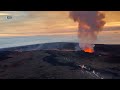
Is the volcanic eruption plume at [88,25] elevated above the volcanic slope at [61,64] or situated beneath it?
elevated above

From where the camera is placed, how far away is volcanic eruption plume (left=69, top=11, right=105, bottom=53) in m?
2.48

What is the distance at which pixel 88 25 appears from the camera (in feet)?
8.54

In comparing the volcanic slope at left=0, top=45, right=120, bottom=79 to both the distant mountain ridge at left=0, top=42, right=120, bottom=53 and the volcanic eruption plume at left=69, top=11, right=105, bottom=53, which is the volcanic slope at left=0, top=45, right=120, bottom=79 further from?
the volcanic eruption plume at left=69, top=11, right=105, bottom=53

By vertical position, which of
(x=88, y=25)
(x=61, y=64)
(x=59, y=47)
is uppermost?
(x=88, y=25)

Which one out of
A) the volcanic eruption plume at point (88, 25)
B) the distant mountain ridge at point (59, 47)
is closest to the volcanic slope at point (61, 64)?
the distant mountain ridge at point (59, 47)

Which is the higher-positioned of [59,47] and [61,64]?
[59,47]

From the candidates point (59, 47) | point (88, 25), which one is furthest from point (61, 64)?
point (88, 25)

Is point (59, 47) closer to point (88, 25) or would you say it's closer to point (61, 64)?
point (61, 64)

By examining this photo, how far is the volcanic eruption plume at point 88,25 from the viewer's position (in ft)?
8.13

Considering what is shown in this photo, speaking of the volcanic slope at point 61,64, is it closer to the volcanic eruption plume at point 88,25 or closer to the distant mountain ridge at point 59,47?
the distant mountain ridge at point 59,47

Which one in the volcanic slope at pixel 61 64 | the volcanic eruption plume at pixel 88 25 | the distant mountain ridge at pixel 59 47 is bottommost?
the volcanic slope at pixel 61 64

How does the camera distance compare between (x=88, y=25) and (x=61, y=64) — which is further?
(x=88, y=25)

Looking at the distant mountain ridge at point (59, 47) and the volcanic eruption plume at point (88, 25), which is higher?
the volcanic eruption plume at point (88, 25)
